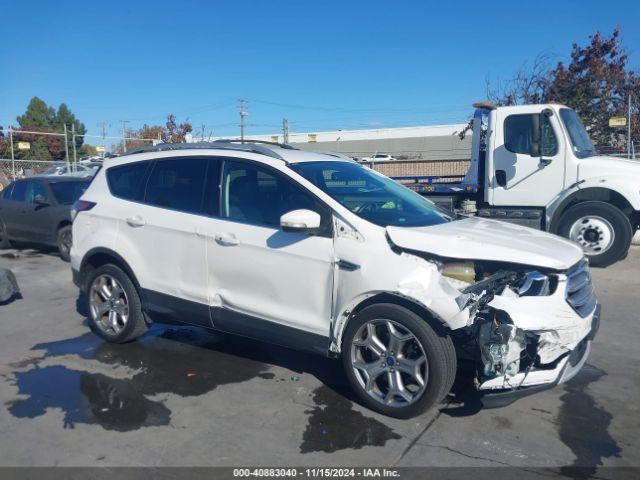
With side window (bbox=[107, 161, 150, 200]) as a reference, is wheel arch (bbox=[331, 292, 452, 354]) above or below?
below

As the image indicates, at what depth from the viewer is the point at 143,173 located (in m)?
5.57

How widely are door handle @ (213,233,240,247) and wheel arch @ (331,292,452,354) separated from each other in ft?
3.66

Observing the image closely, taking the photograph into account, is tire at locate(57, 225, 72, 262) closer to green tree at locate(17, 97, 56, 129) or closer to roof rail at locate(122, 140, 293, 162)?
roof rail at locate(122, 140, 293, 162)

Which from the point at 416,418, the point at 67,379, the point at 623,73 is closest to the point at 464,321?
the point at 416,418

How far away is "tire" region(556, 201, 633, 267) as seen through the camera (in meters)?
8.93

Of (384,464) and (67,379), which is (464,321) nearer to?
(384,464)

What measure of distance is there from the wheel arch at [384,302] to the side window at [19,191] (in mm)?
9556

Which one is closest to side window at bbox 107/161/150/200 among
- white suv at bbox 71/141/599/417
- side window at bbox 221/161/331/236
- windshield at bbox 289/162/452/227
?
white suv at bbox 71/141/599/417

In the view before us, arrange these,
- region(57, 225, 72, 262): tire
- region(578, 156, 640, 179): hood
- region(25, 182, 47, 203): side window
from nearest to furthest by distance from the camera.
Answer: region(578, 156, 640, 179): hood < region(57, 225, 72, 262): tire < region(25, 182, 47, 203): side window

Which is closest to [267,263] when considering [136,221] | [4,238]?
[136,221]

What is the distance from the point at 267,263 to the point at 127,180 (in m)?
2.02

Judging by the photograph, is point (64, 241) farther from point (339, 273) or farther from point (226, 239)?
point (339, 273)

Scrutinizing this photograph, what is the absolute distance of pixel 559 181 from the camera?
938 cm

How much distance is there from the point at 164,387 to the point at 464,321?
2502 mm
